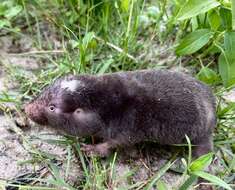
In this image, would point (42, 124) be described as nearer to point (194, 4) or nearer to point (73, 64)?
point (73, 64)

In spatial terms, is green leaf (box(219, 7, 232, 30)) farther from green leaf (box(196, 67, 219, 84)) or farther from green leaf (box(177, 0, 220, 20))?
green leaf (box(196, 67, 219, 84))

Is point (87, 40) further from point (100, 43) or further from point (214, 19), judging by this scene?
point (214, 19)

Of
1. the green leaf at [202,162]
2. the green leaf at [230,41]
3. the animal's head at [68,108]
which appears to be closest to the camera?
the green leaf at [202,162]

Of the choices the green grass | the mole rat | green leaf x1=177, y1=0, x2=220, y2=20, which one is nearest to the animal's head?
the mole rat

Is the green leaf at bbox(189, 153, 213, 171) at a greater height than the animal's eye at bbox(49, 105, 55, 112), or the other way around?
the animal's eye at bbox(49, 105, 55, 112)

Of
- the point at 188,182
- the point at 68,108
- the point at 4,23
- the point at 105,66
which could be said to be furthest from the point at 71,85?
the point at 4,23

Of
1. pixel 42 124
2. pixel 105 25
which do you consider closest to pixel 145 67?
pixel 105 25

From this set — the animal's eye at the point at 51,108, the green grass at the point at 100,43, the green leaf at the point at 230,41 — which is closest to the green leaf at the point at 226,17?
the green leaf at the point at 230,41

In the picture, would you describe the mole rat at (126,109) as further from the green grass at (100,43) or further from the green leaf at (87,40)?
the green leaf at (87,40)
